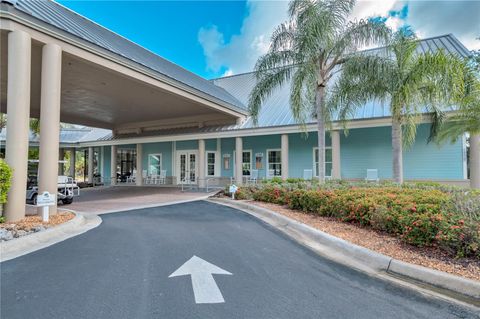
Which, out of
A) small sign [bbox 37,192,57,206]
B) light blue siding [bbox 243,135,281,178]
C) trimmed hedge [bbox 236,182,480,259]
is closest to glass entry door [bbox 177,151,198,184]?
light blue siding [bbox 243,135,281,178]

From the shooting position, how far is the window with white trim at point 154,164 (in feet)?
74.0

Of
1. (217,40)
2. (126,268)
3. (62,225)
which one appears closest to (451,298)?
(126,268)

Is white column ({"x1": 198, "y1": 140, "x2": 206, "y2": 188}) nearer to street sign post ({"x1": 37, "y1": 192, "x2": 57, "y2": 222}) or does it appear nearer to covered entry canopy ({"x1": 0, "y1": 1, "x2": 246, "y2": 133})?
covered entry canopy ({"x1": 0, "y1": 1, "x2": 246, "y2": 133})

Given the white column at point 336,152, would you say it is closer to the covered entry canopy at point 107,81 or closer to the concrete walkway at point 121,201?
the covered entry canopy at point 107,81

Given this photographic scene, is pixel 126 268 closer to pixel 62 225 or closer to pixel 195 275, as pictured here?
pixel 195 275

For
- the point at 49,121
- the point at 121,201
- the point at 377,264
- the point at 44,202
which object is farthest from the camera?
the point at 121,201

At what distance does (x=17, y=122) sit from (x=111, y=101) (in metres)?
9.30

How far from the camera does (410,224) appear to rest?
503 centimetres

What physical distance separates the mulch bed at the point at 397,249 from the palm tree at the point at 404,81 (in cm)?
560

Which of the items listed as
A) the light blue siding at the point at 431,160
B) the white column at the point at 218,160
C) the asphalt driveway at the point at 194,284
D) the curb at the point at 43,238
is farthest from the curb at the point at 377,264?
the white column at the point at 218,160

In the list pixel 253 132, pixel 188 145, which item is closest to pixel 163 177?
pixel 188 145

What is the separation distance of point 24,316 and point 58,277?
105 centimetres

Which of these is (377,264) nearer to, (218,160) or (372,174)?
(372,174)

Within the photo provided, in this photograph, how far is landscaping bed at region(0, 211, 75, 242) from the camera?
5653mm
